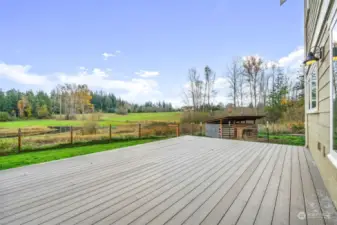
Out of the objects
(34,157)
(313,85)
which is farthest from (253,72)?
(34,157)

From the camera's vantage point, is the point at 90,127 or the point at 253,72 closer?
the point at 90,127

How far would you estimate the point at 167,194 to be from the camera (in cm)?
227

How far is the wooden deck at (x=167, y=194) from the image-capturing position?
172 centimetres

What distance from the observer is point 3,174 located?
323cm

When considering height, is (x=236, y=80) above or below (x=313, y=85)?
above

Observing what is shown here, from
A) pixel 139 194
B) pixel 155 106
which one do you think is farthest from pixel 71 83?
pixel 139 194

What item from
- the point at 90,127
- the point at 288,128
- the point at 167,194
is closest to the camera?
the point at 167,194

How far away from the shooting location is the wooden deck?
172 centimetres

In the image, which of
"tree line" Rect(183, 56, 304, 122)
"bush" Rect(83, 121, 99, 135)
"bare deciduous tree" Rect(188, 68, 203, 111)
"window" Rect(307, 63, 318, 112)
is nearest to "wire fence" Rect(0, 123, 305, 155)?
"bush" Rect(83, 121, 99, 135)

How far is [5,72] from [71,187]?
19527 millimetres

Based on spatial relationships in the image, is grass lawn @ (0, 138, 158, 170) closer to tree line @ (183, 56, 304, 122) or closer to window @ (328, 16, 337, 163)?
window @ (328, 16, 337, 163)

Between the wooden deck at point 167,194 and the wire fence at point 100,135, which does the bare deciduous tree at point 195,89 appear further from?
the wooden deck at point 167,194

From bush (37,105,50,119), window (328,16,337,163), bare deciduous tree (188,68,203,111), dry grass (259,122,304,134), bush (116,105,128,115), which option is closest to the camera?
window (328,16,337,163)

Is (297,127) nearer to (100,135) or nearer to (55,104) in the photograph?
(100,135)
